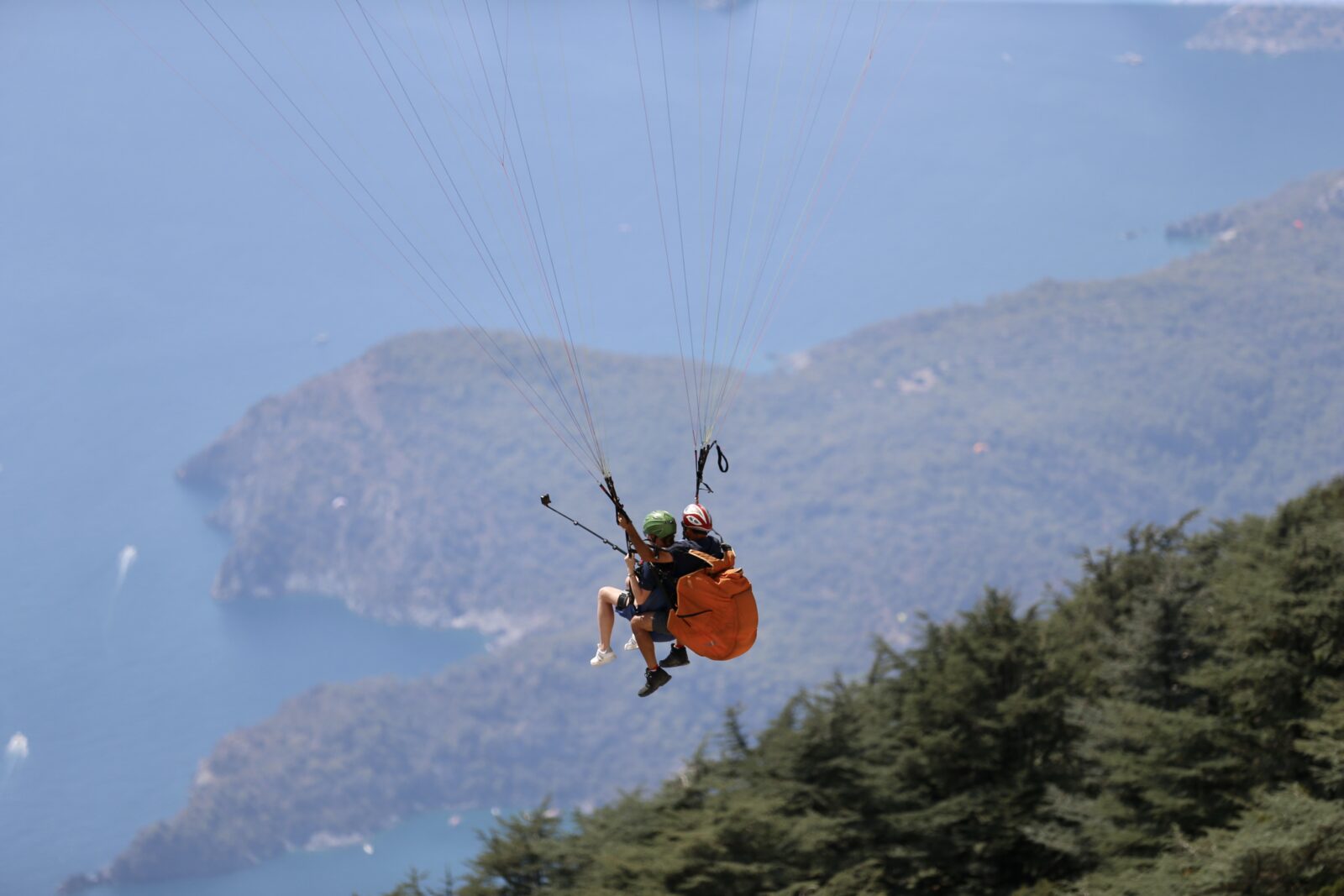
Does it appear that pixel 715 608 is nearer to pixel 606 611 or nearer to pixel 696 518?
pixel 696 518

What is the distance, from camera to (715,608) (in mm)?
15289

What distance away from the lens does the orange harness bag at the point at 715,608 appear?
49.9ft

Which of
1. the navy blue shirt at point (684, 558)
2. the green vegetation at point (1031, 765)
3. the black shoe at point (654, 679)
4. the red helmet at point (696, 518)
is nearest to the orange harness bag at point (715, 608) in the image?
the navy blue shirt at point (684, 558)

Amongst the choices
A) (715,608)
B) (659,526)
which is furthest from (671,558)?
(715,608)

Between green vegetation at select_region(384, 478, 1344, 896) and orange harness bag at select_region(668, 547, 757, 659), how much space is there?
13738 millimetres

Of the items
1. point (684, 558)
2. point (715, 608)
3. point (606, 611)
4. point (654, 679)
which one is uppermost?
point (606, 611)

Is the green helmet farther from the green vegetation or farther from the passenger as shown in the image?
the green vegetation

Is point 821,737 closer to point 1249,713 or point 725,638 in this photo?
point 1249,713

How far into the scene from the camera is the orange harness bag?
1521 centimetres

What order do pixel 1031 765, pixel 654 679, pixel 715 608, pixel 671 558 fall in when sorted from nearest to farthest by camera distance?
pixel 715 608 < pixel 671 558 < pixel 654 679 < pixel 1031 765

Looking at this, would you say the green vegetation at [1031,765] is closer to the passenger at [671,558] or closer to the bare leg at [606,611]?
the bare leg at [606,611]

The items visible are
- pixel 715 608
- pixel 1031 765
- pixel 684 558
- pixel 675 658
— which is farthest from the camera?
pixel 1031 765

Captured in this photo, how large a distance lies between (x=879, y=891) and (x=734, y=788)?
6.97 metres

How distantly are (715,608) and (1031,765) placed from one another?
25.9m
